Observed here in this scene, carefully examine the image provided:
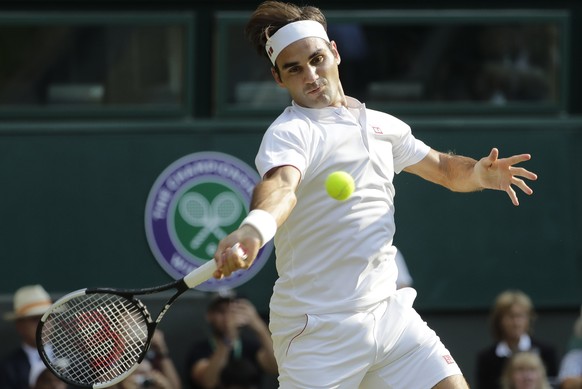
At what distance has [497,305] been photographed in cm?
821

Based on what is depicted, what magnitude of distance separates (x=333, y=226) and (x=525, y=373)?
9.70 feet

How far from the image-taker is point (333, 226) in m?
5.09

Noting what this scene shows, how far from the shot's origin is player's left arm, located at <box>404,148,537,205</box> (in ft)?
17.8

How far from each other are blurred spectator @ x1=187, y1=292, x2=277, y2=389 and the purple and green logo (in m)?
0.30

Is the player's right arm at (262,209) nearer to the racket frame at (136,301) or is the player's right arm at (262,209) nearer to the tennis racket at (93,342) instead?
the racket frame at (136,301)

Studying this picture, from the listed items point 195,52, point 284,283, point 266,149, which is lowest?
point 284,283

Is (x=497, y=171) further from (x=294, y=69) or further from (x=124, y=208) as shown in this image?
(x=124, y=208)

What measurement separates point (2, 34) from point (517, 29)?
302 centimetres

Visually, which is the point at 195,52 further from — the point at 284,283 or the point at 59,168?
the point at 284,283

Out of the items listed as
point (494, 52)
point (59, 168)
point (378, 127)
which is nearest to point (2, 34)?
point (59, 168)

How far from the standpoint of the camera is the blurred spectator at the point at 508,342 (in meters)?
8.13

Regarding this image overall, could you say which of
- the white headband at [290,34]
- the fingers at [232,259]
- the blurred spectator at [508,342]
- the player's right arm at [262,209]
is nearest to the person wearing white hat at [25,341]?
the blurred spectator at [508,342]

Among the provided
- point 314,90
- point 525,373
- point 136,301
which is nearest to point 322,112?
point 314,90

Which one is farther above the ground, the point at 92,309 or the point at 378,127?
the point at 378,127
